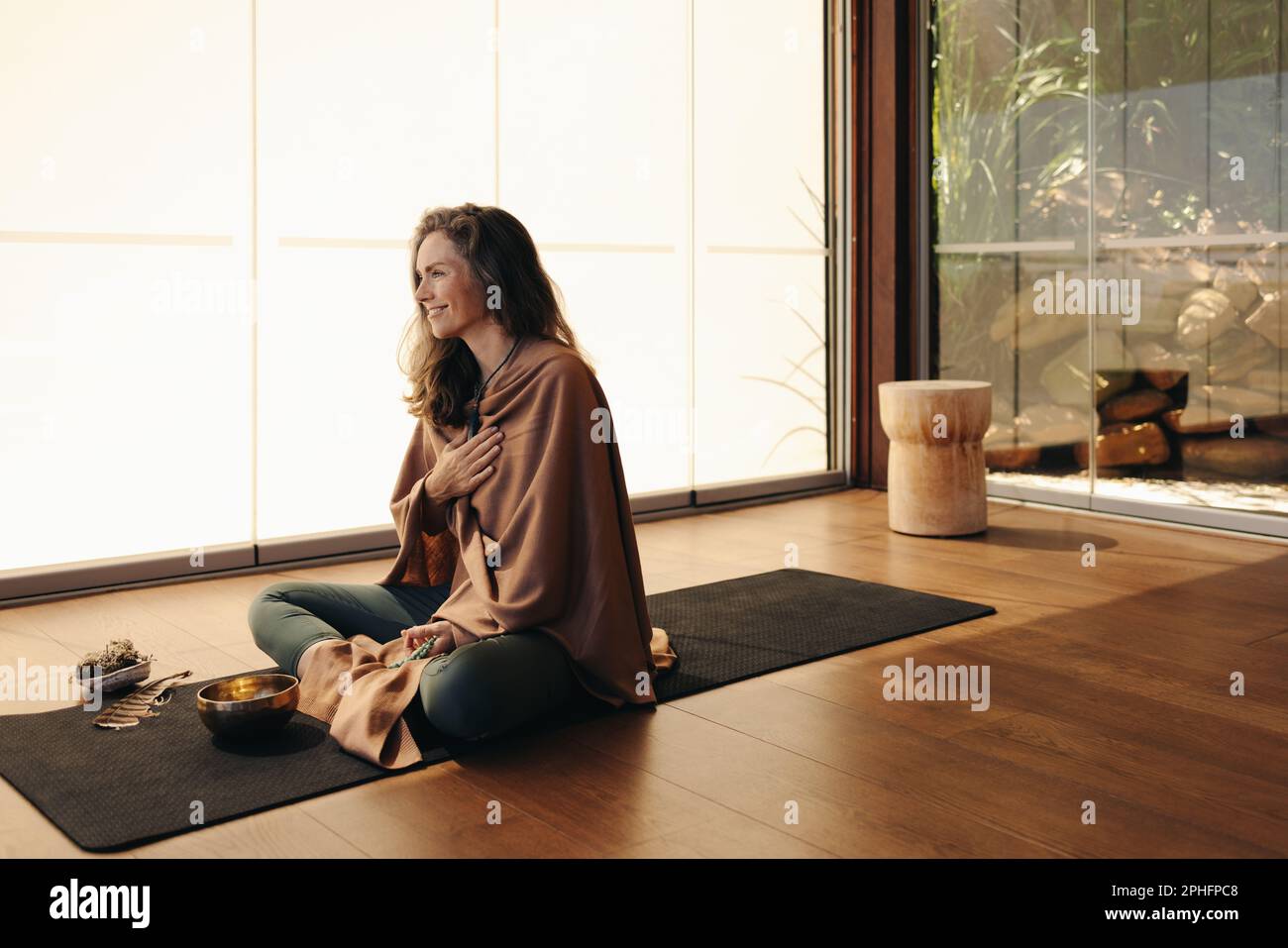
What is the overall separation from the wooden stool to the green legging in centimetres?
206

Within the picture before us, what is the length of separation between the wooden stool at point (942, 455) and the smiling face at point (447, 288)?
2147 mm

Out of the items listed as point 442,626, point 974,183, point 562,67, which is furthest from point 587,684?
point 974,183

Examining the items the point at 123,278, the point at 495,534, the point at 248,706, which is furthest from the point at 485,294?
the point at 123,278

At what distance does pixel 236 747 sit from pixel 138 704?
37cm

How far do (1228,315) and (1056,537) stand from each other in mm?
901

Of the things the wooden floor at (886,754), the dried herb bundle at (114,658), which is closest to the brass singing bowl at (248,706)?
the wooden floor at (886,754)

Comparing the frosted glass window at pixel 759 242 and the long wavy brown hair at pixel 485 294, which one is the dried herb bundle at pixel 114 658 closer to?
the long wavy brown hair at pixel 485 294

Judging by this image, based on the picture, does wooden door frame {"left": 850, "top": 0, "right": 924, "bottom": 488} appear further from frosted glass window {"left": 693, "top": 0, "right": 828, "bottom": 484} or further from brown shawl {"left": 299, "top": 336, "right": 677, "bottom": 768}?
brown shawl {"left": 299, "top": 336, "right": 677, "bottom": 768}

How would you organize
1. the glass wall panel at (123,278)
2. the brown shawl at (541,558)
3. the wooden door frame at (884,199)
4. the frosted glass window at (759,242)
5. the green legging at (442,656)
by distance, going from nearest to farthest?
1. the green legging at (442,656)
2. the brown shawl at (541,558)
3. the glass wall panel at (123,278)
4. the frosted glass window at (759,242)
5. the wooden door frame at (884,199)

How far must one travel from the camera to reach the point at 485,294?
254 cm

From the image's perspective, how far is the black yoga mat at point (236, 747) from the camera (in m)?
2.06

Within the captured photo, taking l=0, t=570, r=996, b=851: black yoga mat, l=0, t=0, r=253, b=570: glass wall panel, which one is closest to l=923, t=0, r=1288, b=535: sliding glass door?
l=0, t=570, r=996, b=851: black yoga mat

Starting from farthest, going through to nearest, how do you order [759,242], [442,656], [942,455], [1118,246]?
[759,242] → [1118,246] → [942,455] → [442,656]

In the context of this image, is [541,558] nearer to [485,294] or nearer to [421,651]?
[421,651]
